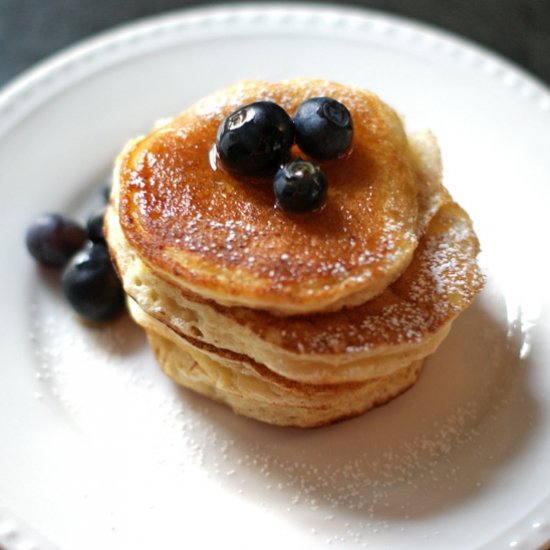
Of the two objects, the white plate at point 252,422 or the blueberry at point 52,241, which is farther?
the blueberry at point 52,241

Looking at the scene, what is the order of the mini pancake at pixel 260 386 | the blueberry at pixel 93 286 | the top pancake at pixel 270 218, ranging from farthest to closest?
the blueberry at pixel 93 286 < the mini pancake at pixel 260 386 < the top pancake at pixel 270 218

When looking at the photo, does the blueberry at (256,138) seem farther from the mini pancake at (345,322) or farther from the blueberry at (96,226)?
the blueberry at (96,226)

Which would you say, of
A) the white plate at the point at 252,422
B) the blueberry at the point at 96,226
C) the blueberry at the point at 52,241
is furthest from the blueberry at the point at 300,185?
the blueberry at the point at 52,241

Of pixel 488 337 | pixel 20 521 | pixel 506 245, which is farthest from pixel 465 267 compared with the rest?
pixel 20 521

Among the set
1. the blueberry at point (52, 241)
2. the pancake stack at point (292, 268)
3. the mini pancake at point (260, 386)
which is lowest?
the blueberry at point (52, 241)

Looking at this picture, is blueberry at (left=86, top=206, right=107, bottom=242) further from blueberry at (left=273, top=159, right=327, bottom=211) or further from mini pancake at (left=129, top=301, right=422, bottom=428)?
blueberry at (left=273, top=159, right=327, bottom=211)

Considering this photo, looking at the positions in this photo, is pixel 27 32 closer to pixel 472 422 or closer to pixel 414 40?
pixel 414 40

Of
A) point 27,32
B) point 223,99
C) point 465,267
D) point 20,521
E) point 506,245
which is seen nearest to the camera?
point 20,521
